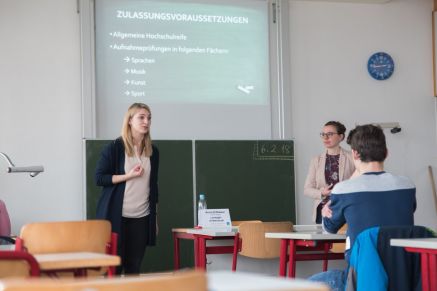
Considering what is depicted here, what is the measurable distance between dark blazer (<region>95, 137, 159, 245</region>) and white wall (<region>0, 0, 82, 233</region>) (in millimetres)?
1863

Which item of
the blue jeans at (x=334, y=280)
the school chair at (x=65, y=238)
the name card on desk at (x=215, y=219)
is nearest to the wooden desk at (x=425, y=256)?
the blue jeans at (x=334, y=280)

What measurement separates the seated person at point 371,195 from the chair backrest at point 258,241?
59.7 inches

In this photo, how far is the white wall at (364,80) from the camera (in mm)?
7527

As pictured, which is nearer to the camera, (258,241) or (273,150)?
(258,241)

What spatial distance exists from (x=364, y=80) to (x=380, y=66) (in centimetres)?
23

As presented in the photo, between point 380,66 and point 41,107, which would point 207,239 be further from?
point 380,66

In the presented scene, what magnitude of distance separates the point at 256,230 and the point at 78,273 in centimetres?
224

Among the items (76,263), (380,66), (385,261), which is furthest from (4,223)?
(380,66)

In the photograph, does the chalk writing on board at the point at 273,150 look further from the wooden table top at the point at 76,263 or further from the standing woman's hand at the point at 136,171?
the wooden table top at the point at 76,263

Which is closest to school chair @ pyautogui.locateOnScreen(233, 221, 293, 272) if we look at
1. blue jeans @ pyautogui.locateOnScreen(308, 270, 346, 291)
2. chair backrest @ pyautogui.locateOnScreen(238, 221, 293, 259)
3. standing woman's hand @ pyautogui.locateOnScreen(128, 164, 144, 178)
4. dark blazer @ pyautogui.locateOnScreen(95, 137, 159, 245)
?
chair backrest @ pyautogui.locateOnScreen(238, 221, 293, 259)

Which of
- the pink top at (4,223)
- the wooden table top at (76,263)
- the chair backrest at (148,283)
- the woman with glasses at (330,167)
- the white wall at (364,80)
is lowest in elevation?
the pink top at (4,223)

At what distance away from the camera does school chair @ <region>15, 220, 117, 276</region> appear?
123 inches

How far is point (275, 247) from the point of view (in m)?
4.88

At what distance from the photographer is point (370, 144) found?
327 centimetres
